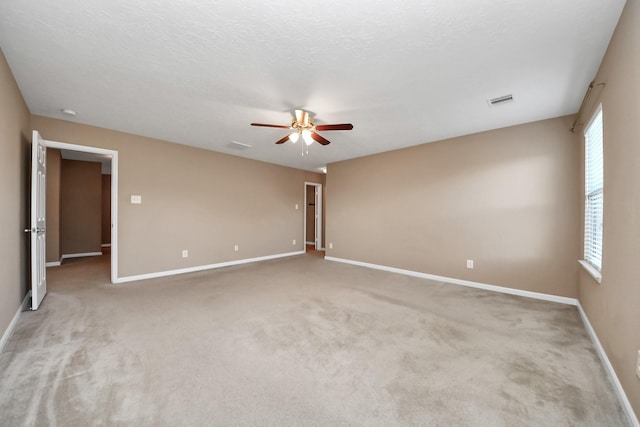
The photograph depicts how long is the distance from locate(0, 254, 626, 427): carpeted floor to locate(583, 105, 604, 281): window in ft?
2.40

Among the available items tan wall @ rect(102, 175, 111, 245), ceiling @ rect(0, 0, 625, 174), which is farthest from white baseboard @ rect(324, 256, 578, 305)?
tan wall @ rect(102, 175, 111, 245)

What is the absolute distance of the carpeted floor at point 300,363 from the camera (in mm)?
1464

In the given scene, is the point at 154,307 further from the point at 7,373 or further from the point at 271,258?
the point at 271,258

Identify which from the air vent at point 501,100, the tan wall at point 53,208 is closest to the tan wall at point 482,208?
the air vent at point 501,100

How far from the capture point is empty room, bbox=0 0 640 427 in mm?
1595

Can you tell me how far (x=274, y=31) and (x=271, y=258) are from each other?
5.04m

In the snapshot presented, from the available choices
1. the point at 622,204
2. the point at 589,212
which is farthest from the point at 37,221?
the point at 589,212

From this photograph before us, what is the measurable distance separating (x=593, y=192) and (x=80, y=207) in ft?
32.0

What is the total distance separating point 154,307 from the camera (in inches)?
120

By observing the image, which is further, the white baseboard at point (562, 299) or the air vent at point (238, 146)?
the air vent at point (238, 146)

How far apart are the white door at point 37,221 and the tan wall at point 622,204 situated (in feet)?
16.8

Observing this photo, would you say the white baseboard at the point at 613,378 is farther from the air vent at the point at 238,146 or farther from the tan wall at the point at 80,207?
the tan wall at the point at 80,207

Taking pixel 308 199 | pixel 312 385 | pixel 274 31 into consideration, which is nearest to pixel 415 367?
pixel 312 385

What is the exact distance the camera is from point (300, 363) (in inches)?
76.3
